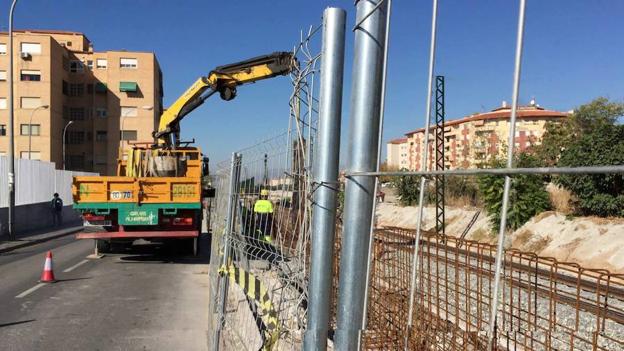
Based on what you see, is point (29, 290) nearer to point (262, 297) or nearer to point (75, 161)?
point (262, 297)

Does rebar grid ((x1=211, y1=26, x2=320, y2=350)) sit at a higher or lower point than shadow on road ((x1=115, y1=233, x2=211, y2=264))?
higher

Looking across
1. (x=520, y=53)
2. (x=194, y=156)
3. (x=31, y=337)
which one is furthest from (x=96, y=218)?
(x=520, y=53)

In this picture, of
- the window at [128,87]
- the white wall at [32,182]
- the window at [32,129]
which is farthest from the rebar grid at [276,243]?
the window at [128,87]

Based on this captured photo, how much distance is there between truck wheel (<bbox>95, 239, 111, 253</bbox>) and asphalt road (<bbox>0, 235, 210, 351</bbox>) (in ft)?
1.58

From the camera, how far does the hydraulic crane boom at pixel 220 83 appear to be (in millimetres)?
13648

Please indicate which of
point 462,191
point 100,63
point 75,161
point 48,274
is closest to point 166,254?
point 48,274

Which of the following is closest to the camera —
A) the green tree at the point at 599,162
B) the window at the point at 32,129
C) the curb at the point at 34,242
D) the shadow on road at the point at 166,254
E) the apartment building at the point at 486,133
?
the apartment building at the point at 486,133

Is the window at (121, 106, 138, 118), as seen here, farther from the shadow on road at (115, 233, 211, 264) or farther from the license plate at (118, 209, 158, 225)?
the license plate at (118, 209, 158, 225)

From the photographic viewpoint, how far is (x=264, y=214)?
379 centimetres

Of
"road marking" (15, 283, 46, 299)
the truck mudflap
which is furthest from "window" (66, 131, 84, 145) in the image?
"road marking" (15, 283, 46, 299)

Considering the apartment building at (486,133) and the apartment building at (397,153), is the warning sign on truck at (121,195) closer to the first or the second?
the apartment building at (486,133)

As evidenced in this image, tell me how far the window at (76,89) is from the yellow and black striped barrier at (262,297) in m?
69.5

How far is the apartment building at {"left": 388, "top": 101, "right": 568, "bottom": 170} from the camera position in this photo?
145cm

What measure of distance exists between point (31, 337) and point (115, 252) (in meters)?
8.51
